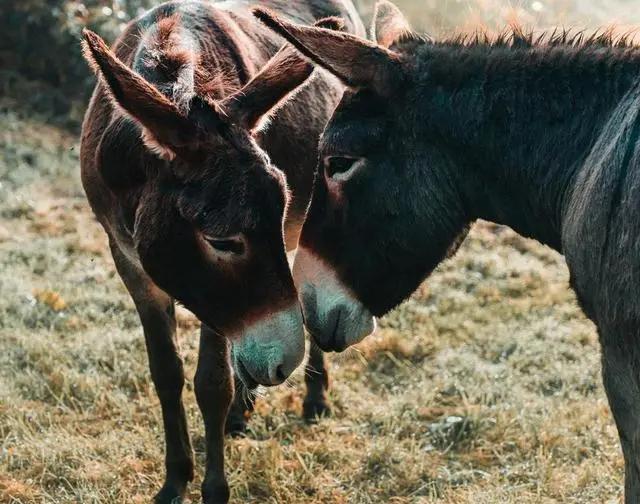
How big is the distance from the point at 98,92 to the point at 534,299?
3.75m

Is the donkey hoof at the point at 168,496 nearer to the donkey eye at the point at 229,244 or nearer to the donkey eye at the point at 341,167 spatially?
the donkey eye at the point at 229,244

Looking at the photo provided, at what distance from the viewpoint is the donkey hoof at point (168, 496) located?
12.1ft

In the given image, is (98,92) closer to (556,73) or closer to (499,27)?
(499,27)

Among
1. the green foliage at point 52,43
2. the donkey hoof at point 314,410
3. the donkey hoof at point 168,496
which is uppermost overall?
the donkey hoof at point 168,496

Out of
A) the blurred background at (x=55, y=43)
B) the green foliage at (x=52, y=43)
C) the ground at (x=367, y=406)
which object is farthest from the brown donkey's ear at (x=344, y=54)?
the green foliage at (x=52, y=43)

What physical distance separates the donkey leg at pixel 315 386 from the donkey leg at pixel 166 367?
0.91m

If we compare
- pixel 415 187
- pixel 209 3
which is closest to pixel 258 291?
pixel 415 187

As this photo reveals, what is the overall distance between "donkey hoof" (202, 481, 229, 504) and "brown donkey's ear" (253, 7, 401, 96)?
1877 mm

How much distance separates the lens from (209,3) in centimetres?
402

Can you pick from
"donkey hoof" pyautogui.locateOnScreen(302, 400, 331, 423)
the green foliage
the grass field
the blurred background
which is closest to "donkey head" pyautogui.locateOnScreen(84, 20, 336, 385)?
the grass field

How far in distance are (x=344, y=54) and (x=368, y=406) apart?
2.45m

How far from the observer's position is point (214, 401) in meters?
3.61

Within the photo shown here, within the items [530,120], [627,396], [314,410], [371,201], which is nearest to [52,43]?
[314,410]

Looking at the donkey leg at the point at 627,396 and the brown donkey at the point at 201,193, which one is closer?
the donkey leg at the point at 627,396
